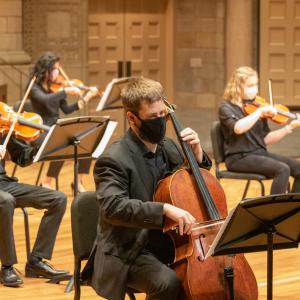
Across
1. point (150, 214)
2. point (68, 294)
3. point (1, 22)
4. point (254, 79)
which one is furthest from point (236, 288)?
point (1, 22)

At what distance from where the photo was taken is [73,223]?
448cm

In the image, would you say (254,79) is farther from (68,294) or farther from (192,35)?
(192,35)

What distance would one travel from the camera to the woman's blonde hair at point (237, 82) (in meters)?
7.09

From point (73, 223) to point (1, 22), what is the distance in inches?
255

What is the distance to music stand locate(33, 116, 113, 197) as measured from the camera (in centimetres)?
569

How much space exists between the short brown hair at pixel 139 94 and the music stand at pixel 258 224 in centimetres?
71

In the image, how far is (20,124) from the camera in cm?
621

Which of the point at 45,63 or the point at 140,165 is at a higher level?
the point at 45,63

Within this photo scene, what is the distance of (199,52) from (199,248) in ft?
26.3

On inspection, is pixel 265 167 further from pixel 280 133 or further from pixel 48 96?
pixel 48 96

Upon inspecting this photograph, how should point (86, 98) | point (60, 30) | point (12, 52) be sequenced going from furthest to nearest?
1. point (60, 30)
2. point (12, 52)
3. point (86, 98)

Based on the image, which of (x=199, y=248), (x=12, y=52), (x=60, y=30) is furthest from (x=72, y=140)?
(x=60, y=30)

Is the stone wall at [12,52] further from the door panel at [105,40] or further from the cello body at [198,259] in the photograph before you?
the cello body at [198,259]

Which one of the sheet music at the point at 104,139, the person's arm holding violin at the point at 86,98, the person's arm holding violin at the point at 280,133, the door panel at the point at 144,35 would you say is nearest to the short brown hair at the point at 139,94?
the sheet music at the point at 104,139
